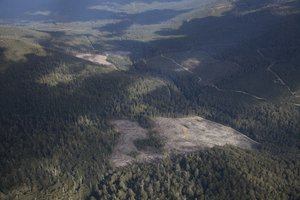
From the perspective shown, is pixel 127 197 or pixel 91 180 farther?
pixel 91 180

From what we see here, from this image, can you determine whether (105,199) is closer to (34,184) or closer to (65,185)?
(65,185)

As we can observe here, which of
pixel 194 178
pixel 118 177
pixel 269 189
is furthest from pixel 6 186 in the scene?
pixel 269 189

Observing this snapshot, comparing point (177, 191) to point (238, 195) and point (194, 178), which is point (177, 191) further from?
point (238, 195)

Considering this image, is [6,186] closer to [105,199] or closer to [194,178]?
[105,199]

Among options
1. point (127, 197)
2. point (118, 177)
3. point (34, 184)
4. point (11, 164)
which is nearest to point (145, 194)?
point (127, 197)

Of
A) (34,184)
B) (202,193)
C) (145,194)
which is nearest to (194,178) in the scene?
(202,193)

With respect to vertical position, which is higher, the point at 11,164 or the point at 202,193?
the point at 11,164

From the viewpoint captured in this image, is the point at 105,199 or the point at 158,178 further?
the point at 158,178

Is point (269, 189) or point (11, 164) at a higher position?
point (11, 164)
